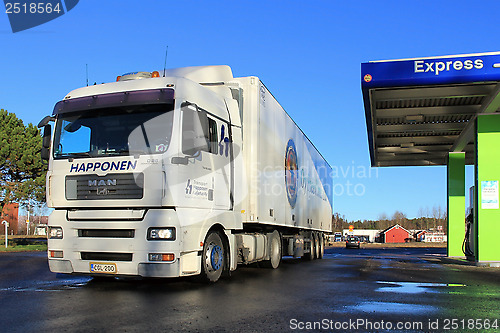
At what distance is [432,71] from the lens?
1491 cm

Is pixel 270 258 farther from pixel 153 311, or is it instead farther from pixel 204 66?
pixel 153 311

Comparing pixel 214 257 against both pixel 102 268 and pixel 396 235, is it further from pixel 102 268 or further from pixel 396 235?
pixel 396 235

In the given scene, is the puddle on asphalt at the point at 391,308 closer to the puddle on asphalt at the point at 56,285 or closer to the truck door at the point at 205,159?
the truck door at the point at 205,159

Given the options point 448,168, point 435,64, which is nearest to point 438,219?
point 448,168

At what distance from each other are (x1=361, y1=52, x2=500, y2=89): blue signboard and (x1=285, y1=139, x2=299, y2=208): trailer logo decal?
3027 mm

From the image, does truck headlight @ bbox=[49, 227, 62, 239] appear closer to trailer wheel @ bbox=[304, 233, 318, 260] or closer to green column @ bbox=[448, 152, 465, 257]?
trailer wheel @ bbox=[304, 233, 318, 260]

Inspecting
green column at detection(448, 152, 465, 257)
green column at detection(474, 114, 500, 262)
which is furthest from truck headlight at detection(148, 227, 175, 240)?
green column at detection(448, 152, 465, 257)

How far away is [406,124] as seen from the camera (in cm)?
2083

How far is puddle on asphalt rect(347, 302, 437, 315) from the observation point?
6633mm

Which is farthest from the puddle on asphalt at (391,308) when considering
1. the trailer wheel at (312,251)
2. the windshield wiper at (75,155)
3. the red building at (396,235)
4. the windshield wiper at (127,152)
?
the red building at (396,235)

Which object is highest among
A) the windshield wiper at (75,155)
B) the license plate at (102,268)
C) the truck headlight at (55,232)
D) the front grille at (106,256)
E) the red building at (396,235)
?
the windshield wiper at (75,155)

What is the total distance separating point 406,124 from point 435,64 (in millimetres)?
6148

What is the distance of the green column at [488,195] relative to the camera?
1658cm

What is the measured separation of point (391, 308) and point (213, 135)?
4.58 meters
